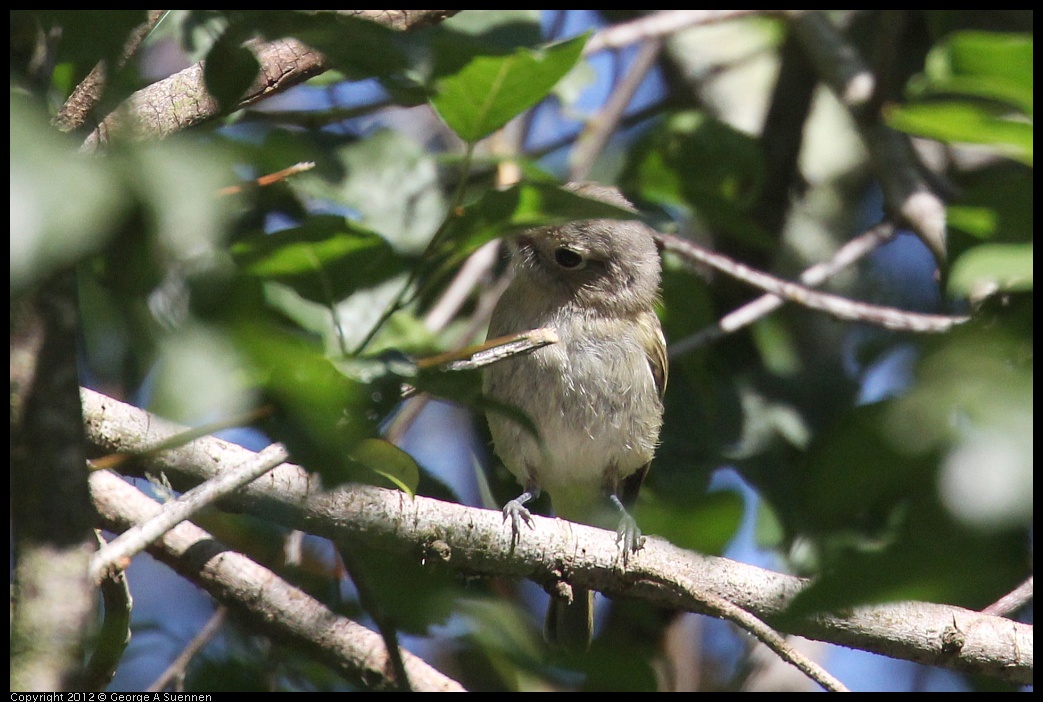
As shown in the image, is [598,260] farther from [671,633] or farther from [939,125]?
[939,125]

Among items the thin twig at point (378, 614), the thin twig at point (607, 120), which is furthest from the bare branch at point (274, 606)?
the thin twig at point (607, 120)

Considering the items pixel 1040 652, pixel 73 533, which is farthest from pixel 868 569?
pixel 73 533

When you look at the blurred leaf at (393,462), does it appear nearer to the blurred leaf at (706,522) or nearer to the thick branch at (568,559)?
the thick branch at (568,559)

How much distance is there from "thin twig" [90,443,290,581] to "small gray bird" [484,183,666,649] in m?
2.19

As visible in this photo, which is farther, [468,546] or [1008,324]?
[468,546]

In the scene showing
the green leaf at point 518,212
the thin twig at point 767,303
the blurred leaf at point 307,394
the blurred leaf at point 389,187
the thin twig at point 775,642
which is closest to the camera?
the blurred leaf at point 307,394

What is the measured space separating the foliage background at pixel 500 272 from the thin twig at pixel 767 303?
60 mm

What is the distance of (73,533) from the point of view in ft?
3.76

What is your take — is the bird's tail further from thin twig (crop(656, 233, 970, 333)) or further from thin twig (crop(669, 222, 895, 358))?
thin twig (crop(656, 233, 970, 333))

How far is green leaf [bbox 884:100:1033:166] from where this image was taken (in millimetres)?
1461

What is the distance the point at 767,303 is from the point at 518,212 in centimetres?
238

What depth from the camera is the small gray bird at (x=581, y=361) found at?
3.95 m

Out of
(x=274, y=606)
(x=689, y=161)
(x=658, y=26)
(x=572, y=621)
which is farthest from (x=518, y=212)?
(x=658, y=26)

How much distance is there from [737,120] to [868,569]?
490 centimetres
